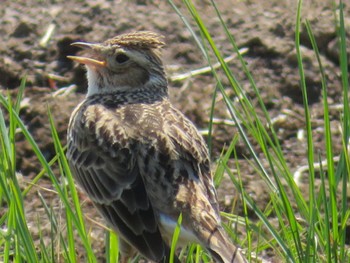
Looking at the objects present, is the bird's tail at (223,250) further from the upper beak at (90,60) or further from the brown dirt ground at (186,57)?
the upper beak at (90,60)

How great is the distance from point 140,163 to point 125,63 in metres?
1.52

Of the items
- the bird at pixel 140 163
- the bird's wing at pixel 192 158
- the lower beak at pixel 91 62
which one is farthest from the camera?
the lower beak at pixel 91 62

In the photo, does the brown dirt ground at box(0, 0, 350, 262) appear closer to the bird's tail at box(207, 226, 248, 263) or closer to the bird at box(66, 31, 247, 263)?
the bird at box(66, 31, 247, 263)

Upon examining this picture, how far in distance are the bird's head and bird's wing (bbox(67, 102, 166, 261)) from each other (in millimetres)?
525

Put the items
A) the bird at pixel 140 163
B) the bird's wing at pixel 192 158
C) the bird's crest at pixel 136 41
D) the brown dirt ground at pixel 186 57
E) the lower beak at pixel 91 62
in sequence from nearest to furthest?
the bird at pixel 140 163 → the bird's wing at pixel 192 158 → the lower beak at pixel 91 62 → the bird's crest at pixel 136 41 → the brown dirt ground at pixel 186 57

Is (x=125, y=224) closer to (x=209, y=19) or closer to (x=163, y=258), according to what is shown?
(x=163, y=258)

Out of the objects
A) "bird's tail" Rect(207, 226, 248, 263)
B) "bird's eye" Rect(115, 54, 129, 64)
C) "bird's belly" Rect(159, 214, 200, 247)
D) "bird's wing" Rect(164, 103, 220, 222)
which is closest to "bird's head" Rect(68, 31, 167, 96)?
"bird's eye" Rect(115, 54, 129, 64)

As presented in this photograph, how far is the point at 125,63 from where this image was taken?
23.4ft

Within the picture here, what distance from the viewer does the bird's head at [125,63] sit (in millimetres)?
7039

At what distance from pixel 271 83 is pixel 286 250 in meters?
3.83

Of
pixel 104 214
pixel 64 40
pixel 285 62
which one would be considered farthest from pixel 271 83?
pixel 104 214

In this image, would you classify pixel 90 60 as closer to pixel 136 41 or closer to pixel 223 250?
pixel 136 41

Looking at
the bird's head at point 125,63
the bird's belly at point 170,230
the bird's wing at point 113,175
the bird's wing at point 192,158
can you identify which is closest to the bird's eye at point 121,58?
the bird's head at point 125,63

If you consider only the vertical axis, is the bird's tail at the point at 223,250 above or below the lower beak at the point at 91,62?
below
